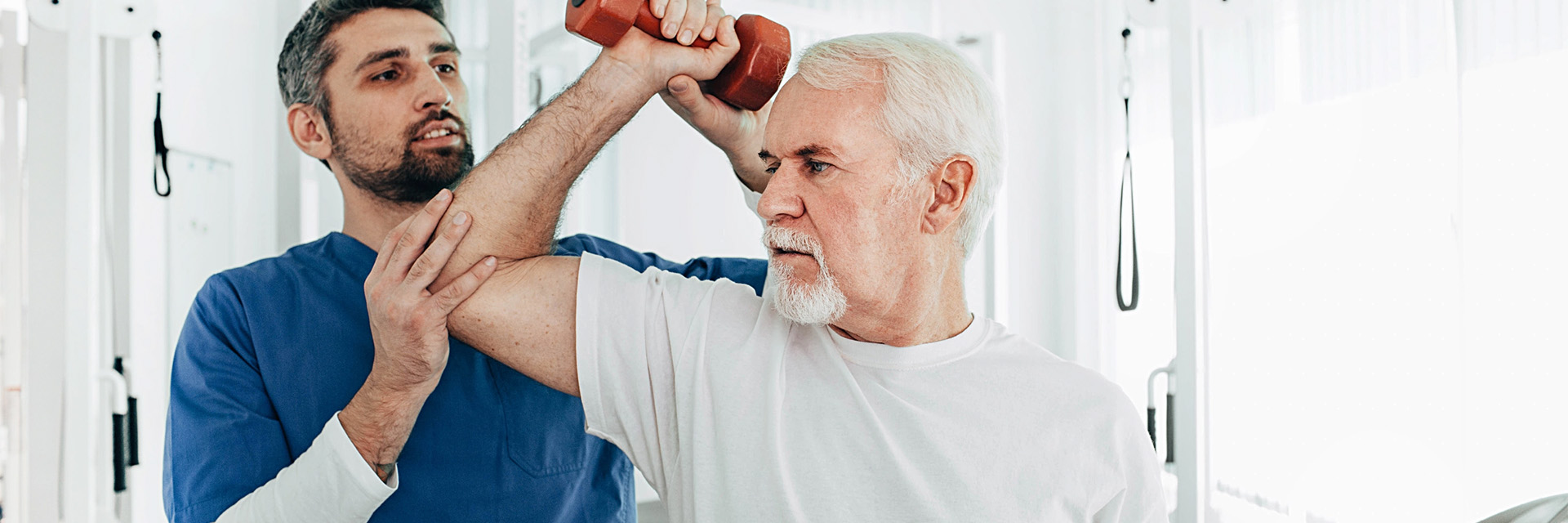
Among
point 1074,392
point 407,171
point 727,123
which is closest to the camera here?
point 1074,392

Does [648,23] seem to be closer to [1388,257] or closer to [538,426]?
[538,426]

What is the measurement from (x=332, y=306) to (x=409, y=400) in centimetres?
38

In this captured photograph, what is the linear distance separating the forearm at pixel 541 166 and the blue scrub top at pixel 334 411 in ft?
1.13

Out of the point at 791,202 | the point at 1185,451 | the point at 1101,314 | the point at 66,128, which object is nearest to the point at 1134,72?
the point at 1101,314

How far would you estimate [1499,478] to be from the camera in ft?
6.75

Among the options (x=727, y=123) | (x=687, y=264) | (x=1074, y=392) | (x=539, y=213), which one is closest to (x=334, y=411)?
(x=539, y=213)

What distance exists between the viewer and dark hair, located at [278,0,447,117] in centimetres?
159

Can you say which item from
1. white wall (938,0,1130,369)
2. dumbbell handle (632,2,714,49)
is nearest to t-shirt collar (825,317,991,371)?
dumbbell handle (632,2,714,49)

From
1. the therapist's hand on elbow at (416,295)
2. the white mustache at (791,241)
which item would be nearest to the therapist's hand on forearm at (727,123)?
the white mustache at (791,241)

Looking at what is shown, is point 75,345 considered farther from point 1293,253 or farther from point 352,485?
point 1293,253

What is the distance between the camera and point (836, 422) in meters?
1.17

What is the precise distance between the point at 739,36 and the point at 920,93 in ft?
0.92

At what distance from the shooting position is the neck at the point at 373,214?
1576mm

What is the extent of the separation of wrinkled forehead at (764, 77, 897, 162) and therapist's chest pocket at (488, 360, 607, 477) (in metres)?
0.58
